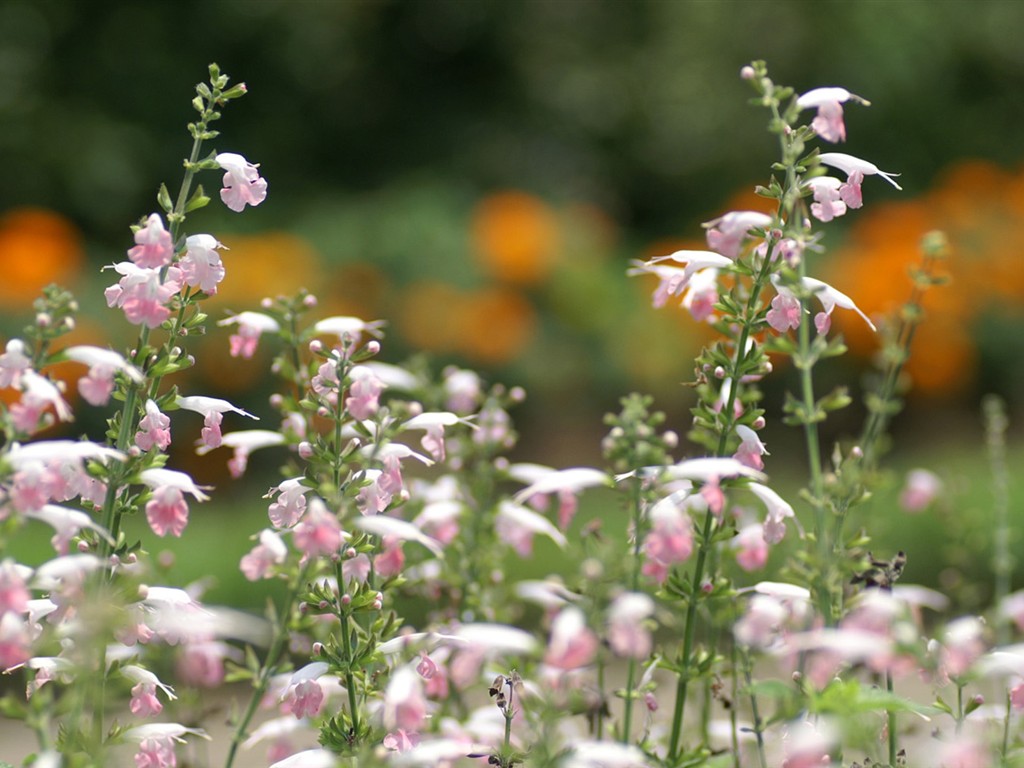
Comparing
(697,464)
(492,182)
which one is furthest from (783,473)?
(697,464)

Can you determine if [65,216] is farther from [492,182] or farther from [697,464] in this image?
[697,464]

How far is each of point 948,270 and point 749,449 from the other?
32.5 feet

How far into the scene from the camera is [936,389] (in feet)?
36.9

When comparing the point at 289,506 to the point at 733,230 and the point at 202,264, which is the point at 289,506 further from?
the point at 733,230

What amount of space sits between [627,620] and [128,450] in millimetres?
808

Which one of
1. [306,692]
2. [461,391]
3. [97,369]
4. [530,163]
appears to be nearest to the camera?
[97,369]

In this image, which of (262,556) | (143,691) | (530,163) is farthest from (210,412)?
(530,163)

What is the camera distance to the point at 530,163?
1448 cm

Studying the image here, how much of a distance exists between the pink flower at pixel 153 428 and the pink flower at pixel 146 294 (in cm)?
13

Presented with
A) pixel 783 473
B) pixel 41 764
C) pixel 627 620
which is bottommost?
pixel 41 764

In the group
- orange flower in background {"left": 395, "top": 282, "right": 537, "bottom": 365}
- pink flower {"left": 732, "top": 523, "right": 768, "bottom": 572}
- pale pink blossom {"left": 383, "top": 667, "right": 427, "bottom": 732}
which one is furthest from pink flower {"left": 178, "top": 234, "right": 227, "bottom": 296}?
orange flower in background {"left": 395, "top": 282, "right": 537, "bottom": 365}

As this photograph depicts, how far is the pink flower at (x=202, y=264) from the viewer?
189 cm

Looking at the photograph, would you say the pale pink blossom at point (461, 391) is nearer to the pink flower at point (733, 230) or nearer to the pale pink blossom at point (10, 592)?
the pink flower at point (733, 230)

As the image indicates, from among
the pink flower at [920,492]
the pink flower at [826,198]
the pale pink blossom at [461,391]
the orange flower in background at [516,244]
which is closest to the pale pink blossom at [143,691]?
the pink flower at [826,198]
